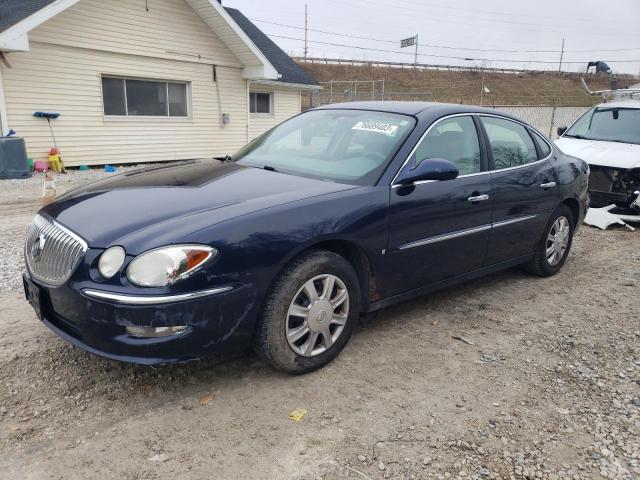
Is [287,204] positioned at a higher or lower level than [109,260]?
higher

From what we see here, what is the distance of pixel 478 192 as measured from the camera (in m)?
4.15

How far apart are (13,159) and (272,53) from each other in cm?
981

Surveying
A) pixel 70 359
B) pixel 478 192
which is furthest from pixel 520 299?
pixel 70 359

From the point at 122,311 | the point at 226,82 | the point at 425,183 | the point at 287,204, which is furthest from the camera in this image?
the point at 226,82

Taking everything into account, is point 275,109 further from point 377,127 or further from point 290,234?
point 290,234

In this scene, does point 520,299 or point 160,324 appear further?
point 520,299

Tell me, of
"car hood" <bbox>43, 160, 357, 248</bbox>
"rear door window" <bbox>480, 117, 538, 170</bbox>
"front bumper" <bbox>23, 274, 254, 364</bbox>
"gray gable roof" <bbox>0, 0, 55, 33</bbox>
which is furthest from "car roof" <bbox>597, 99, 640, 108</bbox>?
"gray gable roof" <bbox>0, 0, 55, 33</bbox>

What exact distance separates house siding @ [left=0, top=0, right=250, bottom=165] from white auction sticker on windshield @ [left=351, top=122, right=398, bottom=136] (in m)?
10.0

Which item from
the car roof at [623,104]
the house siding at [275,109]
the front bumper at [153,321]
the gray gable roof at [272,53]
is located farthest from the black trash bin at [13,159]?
the car roof at [623,104]

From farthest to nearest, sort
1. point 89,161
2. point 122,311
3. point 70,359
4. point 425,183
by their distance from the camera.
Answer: point 89,161 < point 425,183 < point 70,359 < point 122,311

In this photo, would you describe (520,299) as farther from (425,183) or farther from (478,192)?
(425,183)

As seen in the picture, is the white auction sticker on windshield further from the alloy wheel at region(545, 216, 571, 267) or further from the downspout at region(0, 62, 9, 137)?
the downspout at region(0, 62, 9, 137)

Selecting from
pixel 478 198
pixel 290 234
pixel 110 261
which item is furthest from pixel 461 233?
pixel 110 261

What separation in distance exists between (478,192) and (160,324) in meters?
2.70
